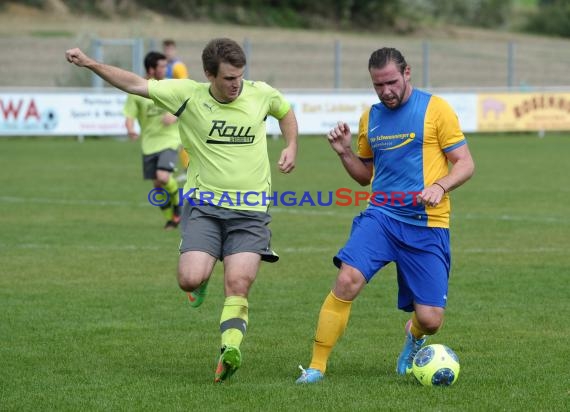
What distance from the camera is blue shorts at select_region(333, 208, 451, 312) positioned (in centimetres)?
653

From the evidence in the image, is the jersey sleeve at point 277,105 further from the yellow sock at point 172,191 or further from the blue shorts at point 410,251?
the yellow sock at point 172,191

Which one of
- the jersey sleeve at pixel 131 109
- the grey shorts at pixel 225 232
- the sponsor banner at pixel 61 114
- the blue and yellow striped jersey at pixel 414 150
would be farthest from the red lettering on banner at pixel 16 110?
the blue and yellow striped jersey at pixel 414 150

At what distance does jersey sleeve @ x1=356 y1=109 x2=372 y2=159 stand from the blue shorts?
19.6 inches

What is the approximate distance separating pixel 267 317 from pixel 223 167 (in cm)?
207

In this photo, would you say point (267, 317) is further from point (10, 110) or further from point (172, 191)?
point (10, 110)

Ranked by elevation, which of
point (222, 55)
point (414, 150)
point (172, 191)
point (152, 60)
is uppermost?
point (152, 60)

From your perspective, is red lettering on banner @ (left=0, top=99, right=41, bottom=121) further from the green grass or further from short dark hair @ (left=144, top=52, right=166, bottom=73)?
short dark hair @ (left=144, top=52, right=166, bottom=73)

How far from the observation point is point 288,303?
9227 mm

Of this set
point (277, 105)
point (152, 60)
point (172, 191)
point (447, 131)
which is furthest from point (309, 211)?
point (447, 131)

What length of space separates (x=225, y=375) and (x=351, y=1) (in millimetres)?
52921

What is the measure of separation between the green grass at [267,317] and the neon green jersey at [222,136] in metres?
1.11

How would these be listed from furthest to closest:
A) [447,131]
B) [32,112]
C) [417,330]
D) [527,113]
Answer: [527,113] < [32,112] < [417,330] < [447,131]

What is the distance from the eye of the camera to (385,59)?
6.34 metres

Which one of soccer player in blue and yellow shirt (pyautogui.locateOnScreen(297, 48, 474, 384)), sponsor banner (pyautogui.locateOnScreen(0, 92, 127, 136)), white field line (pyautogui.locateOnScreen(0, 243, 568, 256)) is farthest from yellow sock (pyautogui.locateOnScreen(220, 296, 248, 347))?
sponsor banner (pyautogui.locateOnScreen(0, 92, 127, 136))
